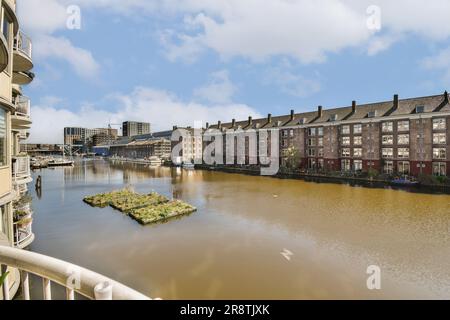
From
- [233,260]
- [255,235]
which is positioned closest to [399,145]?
[255,235]

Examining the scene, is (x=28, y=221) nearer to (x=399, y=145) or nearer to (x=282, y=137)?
(x=399, y=145)

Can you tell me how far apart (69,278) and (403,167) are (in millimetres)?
54301

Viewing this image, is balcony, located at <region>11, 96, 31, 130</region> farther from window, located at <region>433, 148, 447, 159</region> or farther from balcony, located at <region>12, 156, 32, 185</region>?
window, located at <region>433, 148, 447, 159</region>

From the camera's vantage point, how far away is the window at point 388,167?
155ft

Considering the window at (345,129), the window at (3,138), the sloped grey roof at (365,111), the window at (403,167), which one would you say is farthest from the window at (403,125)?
the window at (3,138)

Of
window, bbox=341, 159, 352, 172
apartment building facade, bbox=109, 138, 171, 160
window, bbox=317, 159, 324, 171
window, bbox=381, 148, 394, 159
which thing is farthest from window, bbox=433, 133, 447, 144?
apartment building facade, bbox=109, 138, 171, 160

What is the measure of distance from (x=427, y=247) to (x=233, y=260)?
11761mm

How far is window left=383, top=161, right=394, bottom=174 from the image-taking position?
47291 mm

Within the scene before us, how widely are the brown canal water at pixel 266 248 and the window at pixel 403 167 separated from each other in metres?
20.6

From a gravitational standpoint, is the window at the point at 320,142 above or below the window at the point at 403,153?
above

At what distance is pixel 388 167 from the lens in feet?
157

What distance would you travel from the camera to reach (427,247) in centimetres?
1534

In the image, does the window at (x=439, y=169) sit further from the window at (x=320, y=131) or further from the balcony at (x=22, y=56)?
the balcony at (x=22, y=56)
